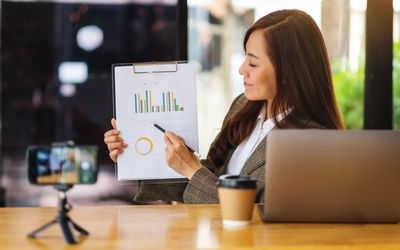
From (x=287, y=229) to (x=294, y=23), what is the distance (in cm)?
92

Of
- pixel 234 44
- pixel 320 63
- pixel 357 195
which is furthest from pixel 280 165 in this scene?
pixel 234 44

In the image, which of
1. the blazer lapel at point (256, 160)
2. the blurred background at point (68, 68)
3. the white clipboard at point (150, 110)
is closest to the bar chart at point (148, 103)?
the white clipboard at point (150, 110)

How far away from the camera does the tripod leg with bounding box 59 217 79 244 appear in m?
1.04

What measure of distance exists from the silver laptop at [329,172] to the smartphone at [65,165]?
45 cm

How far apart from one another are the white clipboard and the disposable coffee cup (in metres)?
0.48

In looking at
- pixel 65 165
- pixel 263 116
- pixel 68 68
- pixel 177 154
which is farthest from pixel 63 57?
pixel 65 165

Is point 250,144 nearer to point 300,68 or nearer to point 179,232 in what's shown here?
point 300,68

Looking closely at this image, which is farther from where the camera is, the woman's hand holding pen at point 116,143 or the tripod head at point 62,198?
the woman's hand holding pen at point 116,143

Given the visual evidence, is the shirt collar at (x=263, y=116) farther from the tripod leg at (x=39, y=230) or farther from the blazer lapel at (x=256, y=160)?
the tripod leg at (x=39, y=230)

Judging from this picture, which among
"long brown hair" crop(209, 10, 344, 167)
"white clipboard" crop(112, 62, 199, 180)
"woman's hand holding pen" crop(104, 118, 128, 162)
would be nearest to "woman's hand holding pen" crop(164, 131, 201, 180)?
"white clipboard" crop(112, 62, 199, 180)

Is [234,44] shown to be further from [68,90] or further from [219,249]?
[219,249]

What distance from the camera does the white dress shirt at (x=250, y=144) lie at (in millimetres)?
1921

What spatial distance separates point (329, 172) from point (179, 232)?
0.42 metres

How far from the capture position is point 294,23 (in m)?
1.81
